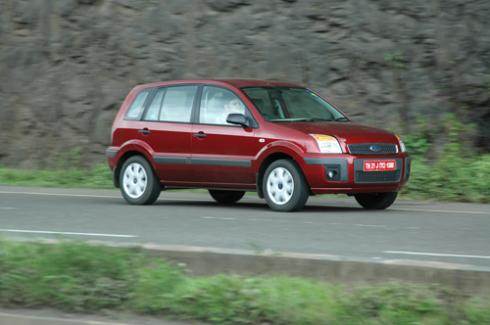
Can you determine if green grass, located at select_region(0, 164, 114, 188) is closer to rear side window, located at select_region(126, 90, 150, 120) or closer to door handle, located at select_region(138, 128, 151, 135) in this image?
rear side window, located at select_region(126, 90, 150, 120)

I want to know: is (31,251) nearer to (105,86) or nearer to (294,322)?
(294,322)

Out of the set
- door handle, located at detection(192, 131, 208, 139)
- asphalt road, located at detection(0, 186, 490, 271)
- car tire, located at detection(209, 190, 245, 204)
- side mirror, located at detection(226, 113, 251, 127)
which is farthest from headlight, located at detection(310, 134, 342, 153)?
car tire, located at detection(209, 190, 245, 204)

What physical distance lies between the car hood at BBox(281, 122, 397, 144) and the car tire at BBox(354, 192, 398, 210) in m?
0.77

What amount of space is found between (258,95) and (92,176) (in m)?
6.37

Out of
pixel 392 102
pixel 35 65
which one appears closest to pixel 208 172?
pixel 392 102

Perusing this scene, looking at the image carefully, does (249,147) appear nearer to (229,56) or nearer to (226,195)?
(226,195)

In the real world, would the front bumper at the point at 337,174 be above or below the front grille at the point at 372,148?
below

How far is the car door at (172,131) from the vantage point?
48.0 ft

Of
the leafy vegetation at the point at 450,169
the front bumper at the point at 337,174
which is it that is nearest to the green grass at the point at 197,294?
the front bumper at the point at 337,174

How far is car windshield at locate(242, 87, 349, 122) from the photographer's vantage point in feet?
46.1

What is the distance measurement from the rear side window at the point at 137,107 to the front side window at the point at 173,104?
0.59 feet

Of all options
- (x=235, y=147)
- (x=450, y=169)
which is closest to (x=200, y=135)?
(x=235, y=147)

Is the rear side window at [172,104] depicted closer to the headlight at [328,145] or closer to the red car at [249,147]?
the red car at [249,147]

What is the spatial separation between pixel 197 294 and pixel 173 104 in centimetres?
857
